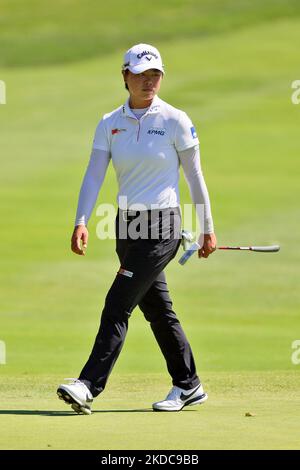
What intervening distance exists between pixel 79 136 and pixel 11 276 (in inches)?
428

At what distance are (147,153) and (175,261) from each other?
10.9m

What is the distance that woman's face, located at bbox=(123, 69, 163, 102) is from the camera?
7195 millimetres

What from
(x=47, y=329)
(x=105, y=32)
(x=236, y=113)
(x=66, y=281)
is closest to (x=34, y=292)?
(x=66, y=281)

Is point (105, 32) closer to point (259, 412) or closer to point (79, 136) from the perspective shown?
point (79, 136)

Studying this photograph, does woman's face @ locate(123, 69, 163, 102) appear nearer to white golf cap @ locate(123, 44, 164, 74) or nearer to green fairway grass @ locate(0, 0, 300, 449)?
white golf cap @ locate(123, 44, 164, 74)

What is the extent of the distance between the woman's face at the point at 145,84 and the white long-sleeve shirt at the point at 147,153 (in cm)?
6

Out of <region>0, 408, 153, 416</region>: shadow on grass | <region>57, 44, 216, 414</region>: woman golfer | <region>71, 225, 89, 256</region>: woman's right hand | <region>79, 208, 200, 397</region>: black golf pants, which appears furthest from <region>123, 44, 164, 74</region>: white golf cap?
<region>0, 408, 153, 416</region>: shadow on grass

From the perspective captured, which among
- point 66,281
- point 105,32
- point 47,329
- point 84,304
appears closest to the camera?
point 47,329

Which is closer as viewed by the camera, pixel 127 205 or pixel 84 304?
pixel 127 205

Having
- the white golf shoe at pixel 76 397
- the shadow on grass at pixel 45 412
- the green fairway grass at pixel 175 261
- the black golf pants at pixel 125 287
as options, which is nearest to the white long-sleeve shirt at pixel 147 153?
the black golf pants at pixel 125 287

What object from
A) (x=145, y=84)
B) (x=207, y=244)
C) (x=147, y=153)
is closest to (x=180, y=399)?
(x=207, y=244)

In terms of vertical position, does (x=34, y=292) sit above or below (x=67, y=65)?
below

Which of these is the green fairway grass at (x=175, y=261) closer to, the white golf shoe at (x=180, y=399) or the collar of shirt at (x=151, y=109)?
the white golf shoe at (x=180, y=399)

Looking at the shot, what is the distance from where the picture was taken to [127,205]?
23.7 feet
